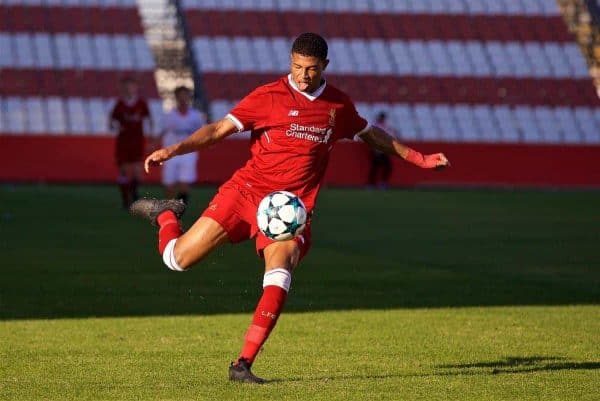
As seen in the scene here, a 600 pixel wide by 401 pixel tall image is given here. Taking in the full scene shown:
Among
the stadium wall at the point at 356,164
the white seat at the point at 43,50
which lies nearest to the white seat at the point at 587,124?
the stadium wall at the point at 356,164

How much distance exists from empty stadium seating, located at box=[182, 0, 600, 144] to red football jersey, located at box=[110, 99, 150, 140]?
16101 millimetres

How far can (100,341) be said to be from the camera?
31.7 feet

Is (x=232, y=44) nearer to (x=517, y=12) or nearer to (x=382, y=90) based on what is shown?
(x=382, y=90)

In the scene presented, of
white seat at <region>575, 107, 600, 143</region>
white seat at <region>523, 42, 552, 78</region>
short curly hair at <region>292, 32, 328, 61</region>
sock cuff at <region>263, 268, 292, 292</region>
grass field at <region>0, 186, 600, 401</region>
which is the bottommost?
white seat at <region>575, 107, 600, 143</region>

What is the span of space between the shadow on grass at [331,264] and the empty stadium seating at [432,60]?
15721 millimetres

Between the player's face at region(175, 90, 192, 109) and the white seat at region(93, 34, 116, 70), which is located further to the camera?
the white seat at region(93, 34, 116, 70)

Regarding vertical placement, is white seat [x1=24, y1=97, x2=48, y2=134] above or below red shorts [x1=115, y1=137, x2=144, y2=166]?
below

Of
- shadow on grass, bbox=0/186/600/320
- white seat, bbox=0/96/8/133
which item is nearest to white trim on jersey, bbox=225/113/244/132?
shadow on grass, bbox=0/186/600/320

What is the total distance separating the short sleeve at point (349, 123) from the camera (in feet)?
28.0

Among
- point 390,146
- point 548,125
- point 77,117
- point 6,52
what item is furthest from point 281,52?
point 390,146

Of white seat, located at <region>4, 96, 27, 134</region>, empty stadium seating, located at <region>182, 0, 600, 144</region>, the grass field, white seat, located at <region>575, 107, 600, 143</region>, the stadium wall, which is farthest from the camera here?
white seat, located at <region>575, 107, 600, 143</region>

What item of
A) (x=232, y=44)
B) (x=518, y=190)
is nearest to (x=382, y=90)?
(x=232, y=44)

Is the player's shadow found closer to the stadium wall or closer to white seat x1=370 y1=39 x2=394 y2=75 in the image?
the stadium wall

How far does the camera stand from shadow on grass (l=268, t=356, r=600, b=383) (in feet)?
26.8
